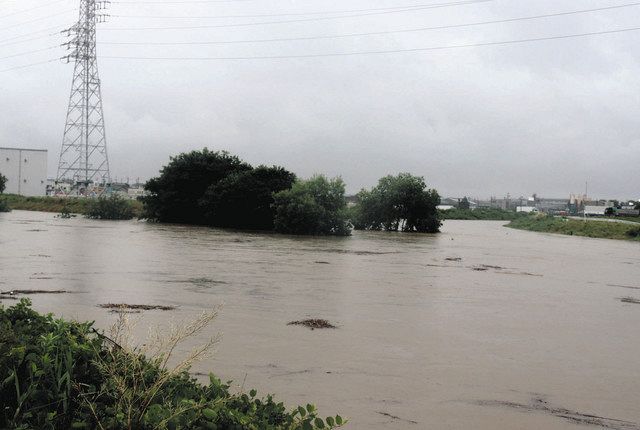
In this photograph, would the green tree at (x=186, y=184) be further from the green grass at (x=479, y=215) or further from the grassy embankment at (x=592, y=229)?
the green grass at (x=479, y=215)

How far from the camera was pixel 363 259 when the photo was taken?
2522cm

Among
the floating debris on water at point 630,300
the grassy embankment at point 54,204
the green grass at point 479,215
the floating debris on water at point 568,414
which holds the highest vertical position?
the green grass at point 479,215

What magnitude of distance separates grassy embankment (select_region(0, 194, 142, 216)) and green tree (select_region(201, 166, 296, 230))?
16.7 meters

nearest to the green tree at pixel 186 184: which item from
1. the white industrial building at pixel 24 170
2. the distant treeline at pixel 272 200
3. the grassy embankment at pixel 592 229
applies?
the distant treeline at pixel 272 200

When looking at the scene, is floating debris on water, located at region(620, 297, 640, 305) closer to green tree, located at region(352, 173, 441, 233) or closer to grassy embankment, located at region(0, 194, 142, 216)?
green tree, located at region(352, 173, 441, 233)

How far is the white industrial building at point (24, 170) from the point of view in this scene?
84250mm

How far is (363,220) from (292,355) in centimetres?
4729

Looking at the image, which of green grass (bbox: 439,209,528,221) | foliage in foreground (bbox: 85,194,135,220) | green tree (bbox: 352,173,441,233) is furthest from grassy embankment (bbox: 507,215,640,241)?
foliage in foreground (bbox: 85,194,135,220)

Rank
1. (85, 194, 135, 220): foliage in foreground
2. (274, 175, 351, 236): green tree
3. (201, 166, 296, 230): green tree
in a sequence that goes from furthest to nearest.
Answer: (85, 194, 135, 220): foliage in foreground, (201, 166, 296, 230): green tree, (274, 175, 351, 236): green tree

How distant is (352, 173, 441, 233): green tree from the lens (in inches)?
2127

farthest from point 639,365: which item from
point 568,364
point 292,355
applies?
point 292,355

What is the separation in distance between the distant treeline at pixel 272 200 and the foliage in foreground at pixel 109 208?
456 cm

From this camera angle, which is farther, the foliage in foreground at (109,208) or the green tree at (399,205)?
the foliage in foreground at (109,208)

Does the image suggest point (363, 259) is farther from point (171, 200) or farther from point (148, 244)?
point (171, 200)
